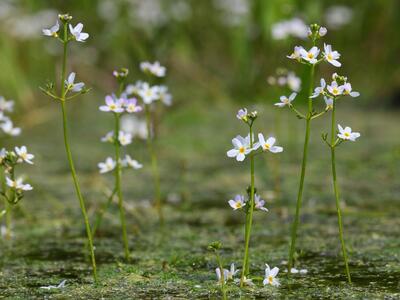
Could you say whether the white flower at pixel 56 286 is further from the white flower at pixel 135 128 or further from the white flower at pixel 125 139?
the white flower at pixel 135 128

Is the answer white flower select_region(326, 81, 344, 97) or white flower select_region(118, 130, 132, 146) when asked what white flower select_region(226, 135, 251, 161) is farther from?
white flower select_region(118, 130, 132, 146)

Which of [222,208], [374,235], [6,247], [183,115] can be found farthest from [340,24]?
[6,247]

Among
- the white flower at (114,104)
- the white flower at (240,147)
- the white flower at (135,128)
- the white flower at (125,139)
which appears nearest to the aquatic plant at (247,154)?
the white flower at (240,147)

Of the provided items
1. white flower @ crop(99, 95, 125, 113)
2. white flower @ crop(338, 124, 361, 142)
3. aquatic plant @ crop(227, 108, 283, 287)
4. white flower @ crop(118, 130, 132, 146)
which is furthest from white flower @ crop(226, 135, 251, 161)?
white flower @ crop(118, 130, 132, 146)

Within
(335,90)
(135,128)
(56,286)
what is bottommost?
(56,286)

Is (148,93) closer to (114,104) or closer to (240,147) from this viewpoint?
(114,104)

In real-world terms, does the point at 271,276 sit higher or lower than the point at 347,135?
lower

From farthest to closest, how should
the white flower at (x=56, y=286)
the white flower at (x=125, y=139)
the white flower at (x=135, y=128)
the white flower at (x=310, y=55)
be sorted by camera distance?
the white flower at (x=135, y=128)
the white flower at (x=125, y=139)
the white flower at (x=56, y=286)
the white flower at (x=310, y=55)

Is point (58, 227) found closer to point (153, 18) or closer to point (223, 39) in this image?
point (153, 18)

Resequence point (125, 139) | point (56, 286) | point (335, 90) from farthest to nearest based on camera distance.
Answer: point (125, 139), point (56, 286), point (335, 90)

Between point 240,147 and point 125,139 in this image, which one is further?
point 125,139

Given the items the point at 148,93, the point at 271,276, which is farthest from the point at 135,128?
the point at 271,276
